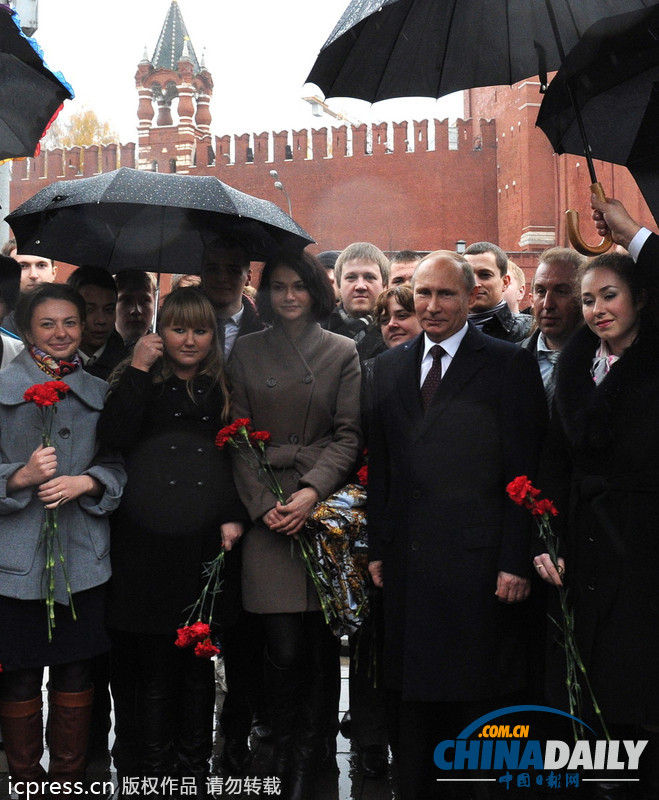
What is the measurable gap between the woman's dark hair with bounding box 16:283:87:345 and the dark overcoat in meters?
1.29

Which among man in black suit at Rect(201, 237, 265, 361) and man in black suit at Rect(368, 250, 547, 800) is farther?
man in black suit at Rect(201, 237, 265, 361)

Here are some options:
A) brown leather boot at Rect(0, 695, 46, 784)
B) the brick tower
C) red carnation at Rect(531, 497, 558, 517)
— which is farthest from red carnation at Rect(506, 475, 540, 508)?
the brick tower

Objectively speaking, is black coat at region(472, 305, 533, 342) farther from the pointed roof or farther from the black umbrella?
the pointed roof

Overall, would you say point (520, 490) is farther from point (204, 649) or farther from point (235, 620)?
point (235, 620)

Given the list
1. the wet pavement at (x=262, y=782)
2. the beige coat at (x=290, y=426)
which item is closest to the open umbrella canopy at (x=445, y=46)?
the beige coat at (x=290, y=426)

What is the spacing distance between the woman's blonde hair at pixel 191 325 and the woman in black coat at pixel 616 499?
1.27 m

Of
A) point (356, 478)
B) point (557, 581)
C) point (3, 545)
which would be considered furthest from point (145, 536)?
point (557, 581)

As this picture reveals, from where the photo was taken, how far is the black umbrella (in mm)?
3684

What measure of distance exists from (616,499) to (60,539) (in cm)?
190

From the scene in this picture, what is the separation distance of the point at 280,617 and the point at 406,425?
84 cm

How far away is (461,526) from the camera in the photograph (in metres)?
3.26

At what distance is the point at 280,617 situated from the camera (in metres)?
3.51

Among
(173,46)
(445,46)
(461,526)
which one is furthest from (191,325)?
(173,46)

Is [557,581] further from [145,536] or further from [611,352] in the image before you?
[145,536]
